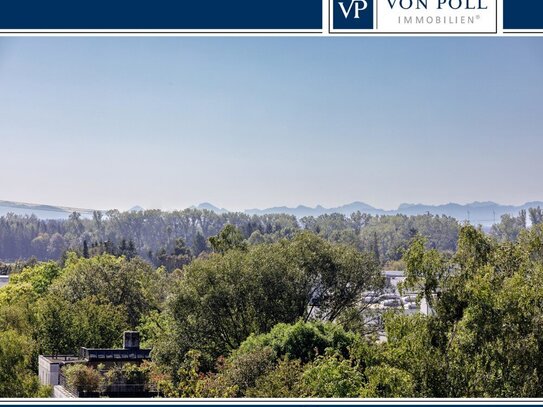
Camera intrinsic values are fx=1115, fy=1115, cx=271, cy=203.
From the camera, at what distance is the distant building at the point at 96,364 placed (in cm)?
2781

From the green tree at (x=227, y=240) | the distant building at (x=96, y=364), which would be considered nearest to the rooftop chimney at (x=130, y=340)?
the distant building at (x=96, y=364)

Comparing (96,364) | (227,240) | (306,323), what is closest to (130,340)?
(96,364)

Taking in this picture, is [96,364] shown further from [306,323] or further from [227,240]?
[227,240]

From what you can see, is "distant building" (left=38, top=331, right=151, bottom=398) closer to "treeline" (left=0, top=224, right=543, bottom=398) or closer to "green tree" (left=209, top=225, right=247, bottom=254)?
"treeline" (left=0, top=224, right=543, bottom=398)

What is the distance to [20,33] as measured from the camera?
44.8ft

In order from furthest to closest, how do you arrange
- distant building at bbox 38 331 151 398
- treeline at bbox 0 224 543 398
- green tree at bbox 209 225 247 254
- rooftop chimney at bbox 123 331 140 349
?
green tree at bbox 209 225 247 254, rooftop chimney at bbox 123 331 140 349, distant building at bbox 38 331 151 398, treeline at bbox 0 224 543 398

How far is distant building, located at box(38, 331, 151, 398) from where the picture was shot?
27.8m

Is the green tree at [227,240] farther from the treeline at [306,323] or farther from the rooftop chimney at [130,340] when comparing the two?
the rooftop chimney at [130,340]

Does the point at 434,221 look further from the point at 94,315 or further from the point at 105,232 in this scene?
the point at 94,315

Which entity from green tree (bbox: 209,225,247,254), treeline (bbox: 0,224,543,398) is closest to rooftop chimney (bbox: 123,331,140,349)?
treeline (bbox: 0,224,543,398)

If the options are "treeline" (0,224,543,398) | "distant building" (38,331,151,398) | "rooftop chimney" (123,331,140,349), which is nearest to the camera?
"treeline" (0,224,543,398)

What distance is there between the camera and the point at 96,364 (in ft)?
96.6

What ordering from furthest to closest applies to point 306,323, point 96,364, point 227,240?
point 227,240
point 96,364
point 306,323

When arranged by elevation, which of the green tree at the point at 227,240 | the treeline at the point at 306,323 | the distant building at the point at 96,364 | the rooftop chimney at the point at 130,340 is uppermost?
the green tree at the point at 227,240
